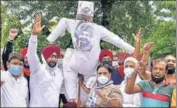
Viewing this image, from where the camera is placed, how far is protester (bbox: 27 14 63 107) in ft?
21.5

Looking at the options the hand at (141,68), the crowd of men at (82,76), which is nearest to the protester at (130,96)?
the crowd of men at (82,76)

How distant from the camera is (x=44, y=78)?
21.9 ft

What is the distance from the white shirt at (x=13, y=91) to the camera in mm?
6332

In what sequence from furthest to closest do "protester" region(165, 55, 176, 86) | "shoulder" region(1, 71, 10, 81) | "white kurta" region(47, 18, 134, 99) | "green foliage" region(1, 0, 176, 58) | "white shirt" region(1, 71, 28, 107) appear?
"green foliage" region(1, 0, 176, 58), "white kurta" region(47, 18, 134, 99), "protester" region(165, 55, 176, 86), "shoulder" region(1, 71, 10, 81), "white shirt" region(1, 71, 28, 107)

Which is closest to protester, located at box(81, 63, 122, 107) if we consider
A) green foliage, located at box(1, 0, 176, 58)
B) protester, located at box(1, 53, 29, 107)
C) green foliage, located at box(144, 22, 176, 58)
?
protester, located at box(1, 53, 29, 107)

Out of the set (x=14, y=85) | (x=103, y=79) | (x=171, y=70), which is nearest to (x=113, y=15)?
(x=171, y=70)

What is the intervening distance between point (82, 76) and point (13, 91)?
1611mm

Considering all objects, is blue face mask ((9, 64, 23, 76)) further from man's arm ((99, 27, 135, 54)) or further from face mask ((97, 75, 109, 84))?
man's arm ((99, 27, 135, 54))

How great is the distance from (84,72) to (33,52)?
4.77 ft

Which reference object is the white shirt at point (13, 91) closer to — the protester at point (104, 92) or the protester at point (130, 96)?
the protester at point (104, 92)

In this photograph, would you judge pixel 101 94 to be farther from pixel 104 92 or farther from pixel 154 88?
pixel 154 88

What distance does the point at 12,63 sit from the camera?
6562mm

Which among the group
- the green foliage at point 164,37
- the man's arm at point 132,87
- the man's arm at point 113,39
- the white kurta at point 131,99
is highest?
the green foliage at point 164,37

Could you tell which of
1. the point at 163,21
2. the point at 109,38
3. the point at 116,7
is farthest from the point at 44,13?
the point at 109,38
